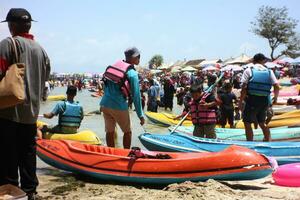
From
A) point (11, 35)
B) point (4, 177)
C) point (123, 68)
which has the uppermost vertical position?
point (11, 35)

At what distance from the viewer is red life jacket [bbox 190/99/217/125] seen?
680 cm

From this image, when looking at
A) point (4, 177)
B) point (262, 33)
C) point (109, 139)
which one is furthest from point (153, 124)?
point (262, 33)

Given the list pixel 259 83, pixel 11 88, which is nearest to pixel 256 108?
pixel 259 83

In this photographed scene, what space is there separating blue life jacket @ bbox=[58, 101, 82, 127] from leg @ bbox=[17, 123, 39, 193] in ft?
11.2

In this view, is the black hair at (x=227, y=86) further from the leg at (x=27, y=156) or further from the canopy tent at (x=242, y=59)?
the canopy tent at (x=242, y=59)

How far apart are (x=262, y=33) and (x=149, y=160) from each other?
4876cm

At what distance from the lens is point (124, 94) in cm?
597

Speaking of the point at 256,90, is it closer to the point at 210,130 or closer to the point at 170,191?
the point at 210,130

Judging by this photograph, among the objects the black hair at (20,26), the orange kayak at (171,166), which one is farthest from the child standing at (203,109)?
the black hair at (20,26)

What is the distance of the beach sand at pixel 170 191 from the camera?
4688mm

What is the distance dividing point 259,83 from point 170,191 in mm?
Answer: 2930

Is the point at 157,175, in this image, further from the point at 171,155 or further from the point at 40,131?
the point at 40,131

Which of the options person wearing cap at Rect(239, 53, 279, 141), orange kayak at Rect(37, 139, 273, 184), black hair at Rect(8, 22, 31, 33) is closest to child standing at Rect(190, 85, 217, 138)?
person wearing cap at Rect(239, 53, 279, 141)

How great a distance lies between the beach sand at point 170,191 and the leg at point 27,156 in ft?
3.10
